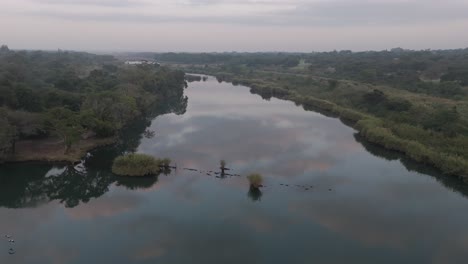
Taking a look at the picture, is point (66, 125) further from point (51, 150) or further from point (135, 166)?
point (135, 166)

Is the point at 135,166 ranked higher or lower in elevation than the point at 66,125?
lower

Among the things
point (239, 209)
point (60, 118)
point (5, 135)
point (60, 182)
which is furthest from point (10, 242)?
point (60, 118)

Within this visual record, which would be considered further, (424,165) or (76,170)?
(424,165)

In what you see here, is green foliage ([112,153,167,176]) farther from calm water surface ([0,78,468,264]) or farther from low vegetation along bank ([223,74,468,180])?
low vegetation along bank ([223,74,468,180])

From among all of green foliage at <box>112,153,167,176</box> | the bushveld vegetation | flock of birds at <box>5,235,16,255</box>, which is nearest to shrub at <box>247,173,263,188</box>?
green foliage at <box>112,153,167,176</box>

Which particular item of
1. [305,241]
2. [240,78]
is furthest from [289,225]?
[240,78]

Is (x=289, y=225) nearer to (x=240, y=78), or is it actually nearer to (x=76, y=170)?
(x=76, y=170)
